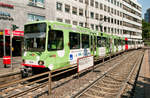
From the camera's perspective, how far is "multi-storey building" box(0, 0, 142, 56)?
18.5 meters

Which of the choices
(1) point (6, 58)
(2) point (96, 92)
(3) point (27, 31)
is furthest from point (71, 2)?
(2) point (96, 92)

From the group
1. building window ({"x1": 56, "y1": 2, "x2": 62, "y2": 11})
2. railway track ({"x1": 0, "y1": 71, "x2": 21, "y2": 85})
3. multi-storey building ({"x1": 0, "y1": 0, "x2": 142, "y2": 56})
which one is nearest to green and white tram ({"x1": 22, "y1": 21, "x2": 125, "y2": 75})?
railway track ({"x1": 0, "y1": 71, "x2": 21, "y2": 85})

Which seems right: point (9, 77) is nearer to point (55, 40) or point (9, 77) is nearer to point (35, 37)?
point (35, 37)

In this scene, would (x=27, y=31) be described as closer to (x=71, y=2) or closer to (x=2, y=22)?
(x=2, y=22)

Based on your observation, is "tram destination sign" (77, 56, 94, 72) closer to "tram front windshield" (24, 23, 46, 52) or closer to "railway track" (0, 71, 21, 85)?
"tram front windshield" (24, 23, 46, 52)

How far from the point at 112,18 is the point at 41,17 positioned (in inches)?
1199

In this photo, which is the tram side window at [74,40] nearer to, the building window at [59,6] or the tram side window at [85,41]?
the tram side window at [85,41]

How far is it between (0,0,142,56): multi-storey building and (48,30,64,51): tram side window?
1345 centimetres

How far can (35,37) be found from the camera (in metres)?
7.05

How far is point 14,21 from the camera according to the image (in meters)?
18.6

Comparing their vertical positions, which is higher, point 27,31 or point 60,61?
point 27,31

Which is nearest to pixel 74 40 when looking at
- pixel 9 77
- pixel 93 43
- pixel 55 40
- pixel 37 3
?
pixel 55 40

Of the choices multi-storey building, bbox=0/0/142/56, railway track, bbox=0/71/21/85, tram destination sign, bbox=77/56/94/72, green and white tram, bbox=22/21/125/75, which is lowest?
railway track, bbox=0/71/21/85

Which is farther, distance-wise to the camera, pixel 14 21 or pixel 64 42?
pixel 14 21
